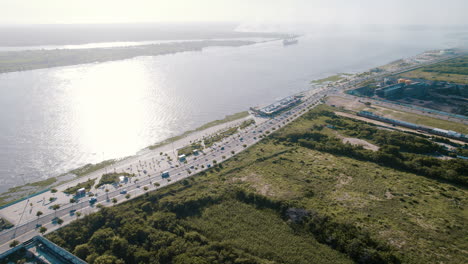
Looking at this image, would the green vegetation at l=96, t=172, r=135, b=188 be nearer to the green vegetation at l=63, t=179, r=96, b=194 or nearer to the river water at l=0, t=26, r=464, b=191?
the green vegetation at l=63, t=179, r=96, b=194

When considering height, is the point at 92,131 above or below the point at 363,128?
above

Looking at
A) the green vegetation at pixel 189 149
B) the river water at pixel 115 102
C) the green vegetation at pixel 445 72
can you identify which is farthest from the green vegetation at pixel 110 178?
the green vegetation at pixel 445 72

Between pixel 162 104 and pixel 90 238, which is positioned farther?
pixel 162 104

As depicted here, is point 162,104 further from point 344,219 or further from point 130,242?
point 344,219

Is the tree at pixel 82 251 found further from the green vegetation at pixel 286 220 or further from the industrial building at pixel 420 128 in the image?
Result: the industrial building at pixel 420 128

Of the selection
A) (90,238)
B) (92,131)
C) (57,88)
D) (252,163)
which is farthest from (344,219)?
(57,88)

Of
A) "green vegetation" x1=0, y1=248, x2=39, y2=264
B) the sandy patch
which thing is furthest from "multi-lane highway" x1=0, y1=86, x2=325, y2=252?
the sandy patch
